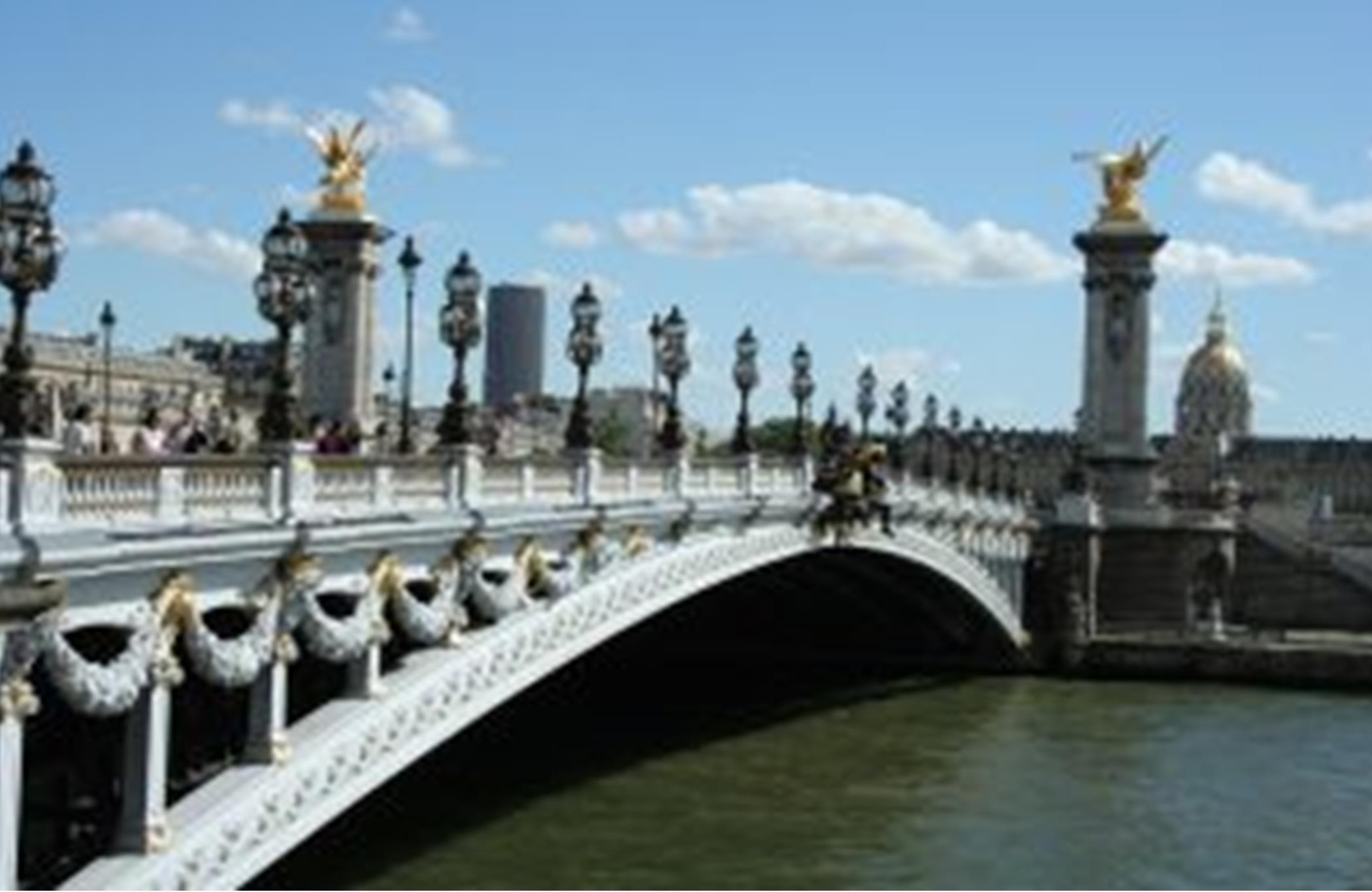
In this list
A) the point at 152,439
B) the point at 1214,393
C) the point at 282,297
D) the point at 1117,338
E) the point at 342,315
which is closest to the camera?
the point at 282,297

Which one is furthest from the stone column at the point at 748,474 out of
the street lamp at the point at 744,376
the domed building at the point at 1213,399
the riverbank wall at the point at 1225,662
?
the domed building at the point at 1213,399

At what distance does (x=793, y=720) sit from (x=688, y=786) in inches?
436

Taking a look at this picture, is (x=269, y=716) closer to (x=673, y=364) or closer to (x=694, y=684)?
(x=673, y=364)

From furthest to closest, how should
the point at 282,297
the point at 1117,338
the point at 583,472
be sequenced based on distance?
the point at 1117,338
the point at 583,472
the point at 282,297

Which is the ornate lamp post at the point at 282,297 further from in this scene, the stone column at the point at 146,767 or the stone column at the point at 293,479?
the stone column at the point at 146,767

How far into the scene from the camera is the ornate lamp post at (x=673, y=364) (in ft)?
112

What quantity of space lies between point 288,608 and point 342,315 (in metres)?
48.6

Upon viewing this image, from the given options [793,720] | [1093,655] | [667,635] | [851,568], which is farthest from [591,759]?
[1093,655]

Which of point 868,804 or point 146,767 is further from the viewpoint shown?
point 868,804

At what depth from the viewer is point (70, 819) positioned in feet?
62.0

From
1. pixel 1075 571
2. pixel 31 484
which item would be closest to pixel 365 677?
pixel 31 484

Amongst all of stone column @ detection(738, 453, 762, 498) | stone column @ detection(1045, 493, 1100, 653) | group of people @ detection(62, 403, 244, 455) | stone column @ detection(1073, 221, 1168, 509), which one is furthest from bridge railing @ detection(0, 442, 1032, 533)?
stone column @ detection(1073, 221, 1168, 509)

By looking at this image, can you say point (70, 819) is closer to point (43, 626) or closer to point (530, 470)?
point (43, 626)

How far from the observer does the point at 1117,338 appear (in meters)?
83.6
